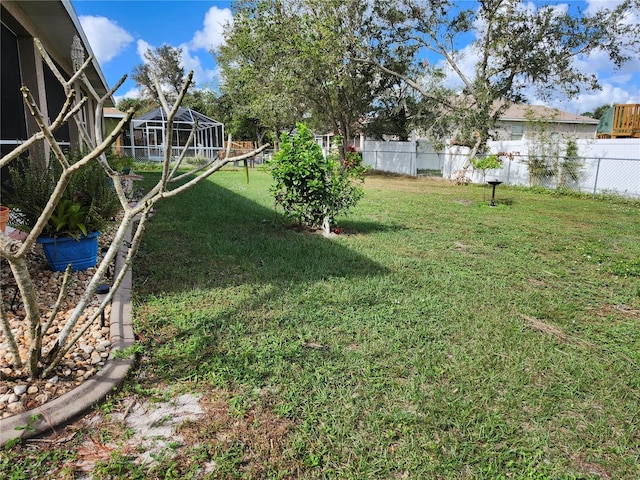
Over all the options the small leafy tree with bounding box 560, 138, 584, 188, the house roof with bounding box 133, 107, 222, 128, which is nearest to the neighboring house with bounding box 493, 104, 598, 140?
the small leafy tree with bounding box 560, 138, 584, 188

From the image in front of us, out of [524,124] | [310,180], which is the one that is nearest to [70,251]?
[310,180]

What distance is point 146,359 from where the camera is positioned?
2.55 meters

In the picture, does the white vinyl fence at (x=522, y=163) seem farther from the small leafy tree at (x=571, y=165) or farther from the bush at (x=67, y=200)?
the bush at (x=67, y=200)

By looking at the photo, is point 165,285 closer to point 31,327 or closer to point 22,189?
point 22,189

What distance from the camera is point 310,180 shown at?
231 inches

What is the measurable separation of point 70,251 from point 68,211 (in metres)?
0.37

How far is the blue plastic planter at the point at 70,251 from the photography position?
3625mm

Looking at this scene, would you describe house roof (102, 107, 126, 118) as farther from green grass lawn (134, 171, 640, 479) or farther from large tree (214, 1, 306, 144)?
green grass lawn (134, 171, 640, 479)

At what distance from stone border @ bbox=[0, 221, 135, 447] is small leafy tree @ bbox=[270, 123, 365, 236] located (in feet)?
11.6

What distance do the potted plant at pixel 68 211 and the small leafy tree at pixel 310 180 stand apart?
8.24 ft

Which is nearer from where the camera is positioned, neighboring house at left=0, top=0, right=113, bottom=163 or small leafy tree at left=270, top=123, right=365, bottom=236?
neighboring house at left=0, top=0, right=113, bottom=163

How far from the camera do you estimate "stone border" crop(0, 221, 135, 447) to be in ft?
6.11

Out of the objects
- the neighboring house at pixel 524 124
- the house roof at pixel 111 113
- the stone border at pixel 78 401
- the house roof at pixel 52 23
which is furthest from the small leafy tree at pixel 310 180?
the house roof at pixel 111 113

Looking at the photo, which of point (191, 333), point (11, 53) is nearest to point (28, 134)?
point (11, 53)
